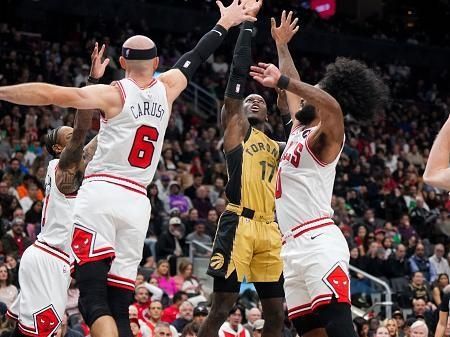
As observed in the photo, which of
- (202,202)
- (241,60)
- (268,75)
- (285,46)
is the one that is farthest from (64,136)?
(202,202)

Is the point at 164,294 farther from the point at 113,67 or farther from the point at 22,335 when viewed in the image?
the point at 113,67

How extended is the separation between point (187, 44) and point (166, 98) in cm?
2064

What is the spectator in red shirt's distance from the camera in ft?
43.8

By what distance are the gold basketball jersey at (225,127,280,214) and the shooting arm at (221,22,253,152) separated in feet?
0.34

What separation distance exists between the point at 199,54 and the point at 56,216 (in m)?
2.00

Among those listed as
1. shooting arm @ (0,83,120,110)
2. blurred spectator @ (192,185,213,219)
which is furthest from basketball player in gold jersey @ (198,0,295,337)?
blurred spectator @ (192,185,213,219)

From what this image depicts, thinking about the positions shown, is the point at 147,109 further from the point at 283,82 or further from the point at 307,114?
the point at 307,114

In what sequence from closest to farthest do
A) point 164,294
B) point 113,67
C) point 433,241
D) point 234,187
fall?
point 234,187 < point 164,294 < point 433,241 < point 113,67

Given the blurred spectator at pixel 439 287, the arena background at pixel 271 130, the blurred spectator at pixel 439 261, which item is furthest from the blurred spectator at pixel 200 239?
the blurred spectator at pixel 439 261

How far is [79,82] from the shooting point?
2119 cm

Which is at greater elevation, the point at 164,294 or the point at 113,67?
the point at 113,67

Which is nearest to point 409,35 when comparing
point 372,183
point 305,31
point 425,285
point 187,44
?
point 305,31

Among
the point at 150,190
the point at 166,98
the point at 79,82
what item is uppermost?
the point at 166,98

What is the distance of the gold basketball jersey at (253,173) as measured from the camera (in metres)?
8.69
